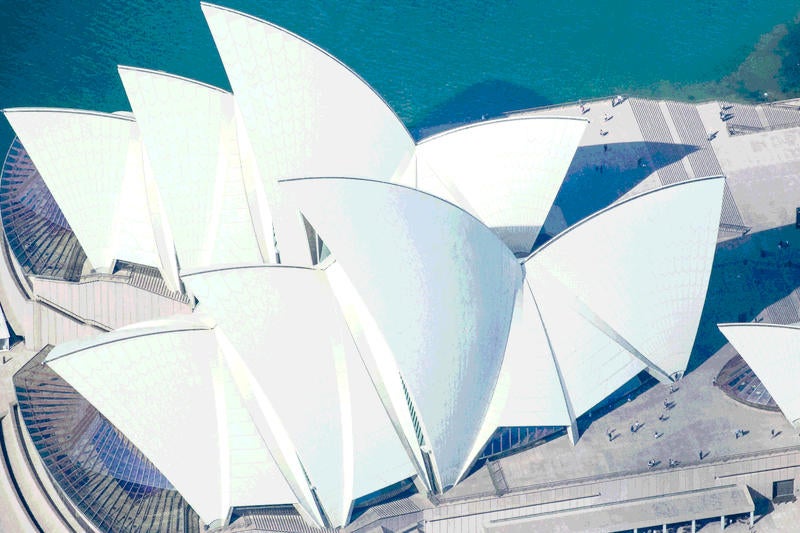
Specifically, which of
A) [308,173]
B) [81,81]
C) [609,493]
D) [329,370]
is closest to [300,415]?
[329,370]

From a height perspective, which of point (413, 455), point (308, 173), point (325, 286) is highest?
point (308, 173)

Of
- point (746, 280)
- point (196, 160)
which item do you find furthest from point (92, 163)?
point (746, 280)

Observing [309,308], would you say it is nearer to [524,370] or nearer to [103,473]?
[524,370]

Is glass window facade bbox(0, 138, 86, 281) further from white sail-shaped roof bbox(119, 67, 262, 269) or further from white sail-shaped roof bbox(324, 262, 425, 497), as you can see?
white sail-shaped roof bbox(324, 262, 425, 497)

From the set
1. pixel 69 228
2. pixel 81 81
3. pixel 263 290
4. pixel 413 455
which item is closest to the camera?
pixel 263 290

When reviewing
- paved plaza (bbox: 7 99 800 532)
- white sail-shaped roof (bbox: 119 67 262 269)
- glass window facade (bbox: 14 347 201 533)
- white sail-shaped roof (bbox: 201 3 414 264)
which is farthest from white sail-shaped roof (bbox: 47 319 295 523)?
paved plaza (bbox: 7 99 800 532)

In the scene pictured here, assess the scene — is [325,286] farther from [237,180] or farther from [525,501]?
[525,501]

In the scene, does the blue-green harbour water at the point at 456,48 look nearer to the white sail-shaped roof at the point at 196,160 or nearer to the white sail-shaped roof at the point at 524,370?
the white sail-shaped roof at the point at 196,160
